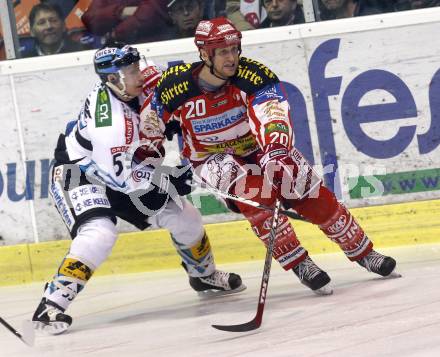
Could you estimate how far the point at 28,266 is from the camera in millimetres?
6859

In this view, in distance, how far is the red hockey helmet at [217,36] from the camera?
16.5 ft

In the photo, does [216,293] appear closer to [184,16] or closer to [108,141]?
[108,141]

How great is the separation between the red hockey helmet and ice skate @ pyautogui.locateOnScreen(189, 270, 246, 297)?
1.19m

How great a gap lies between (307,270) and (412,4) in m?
2.05

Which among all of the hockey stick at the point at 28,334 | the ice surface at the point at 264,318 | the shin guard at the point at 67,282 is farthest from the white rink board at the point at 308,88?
the hockey stick at the point at 28,334

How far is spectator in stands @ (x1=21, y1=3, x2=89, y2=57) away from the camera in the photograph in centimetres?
689

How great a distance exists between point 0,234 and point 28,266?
10.3 inches

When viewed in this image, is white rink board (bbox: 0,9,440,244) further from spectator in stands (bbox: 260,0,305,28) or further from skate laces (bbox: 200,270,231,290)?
skate laces (bbox: 200,270,231,290)

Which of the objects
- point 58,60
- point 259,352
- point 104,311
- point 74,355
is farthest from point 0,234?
point 259,352

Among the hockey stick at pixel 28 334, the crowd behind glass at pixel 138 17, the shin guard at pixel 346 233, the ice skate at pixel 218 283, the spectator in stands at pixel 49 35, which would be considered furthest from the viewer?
the spectator in stands at pixel 49 35

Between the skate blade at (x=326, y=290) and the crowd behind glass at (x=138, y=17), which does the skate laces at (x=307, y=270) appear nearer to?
the skate blade at (x=326, y=290)

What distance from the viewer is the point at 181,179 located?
559cm

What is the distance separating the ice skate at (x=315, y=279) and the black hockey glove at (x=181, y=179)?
755 mm

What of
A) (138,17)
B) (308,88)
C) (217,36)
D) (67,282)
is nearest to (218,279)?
(67,282)
